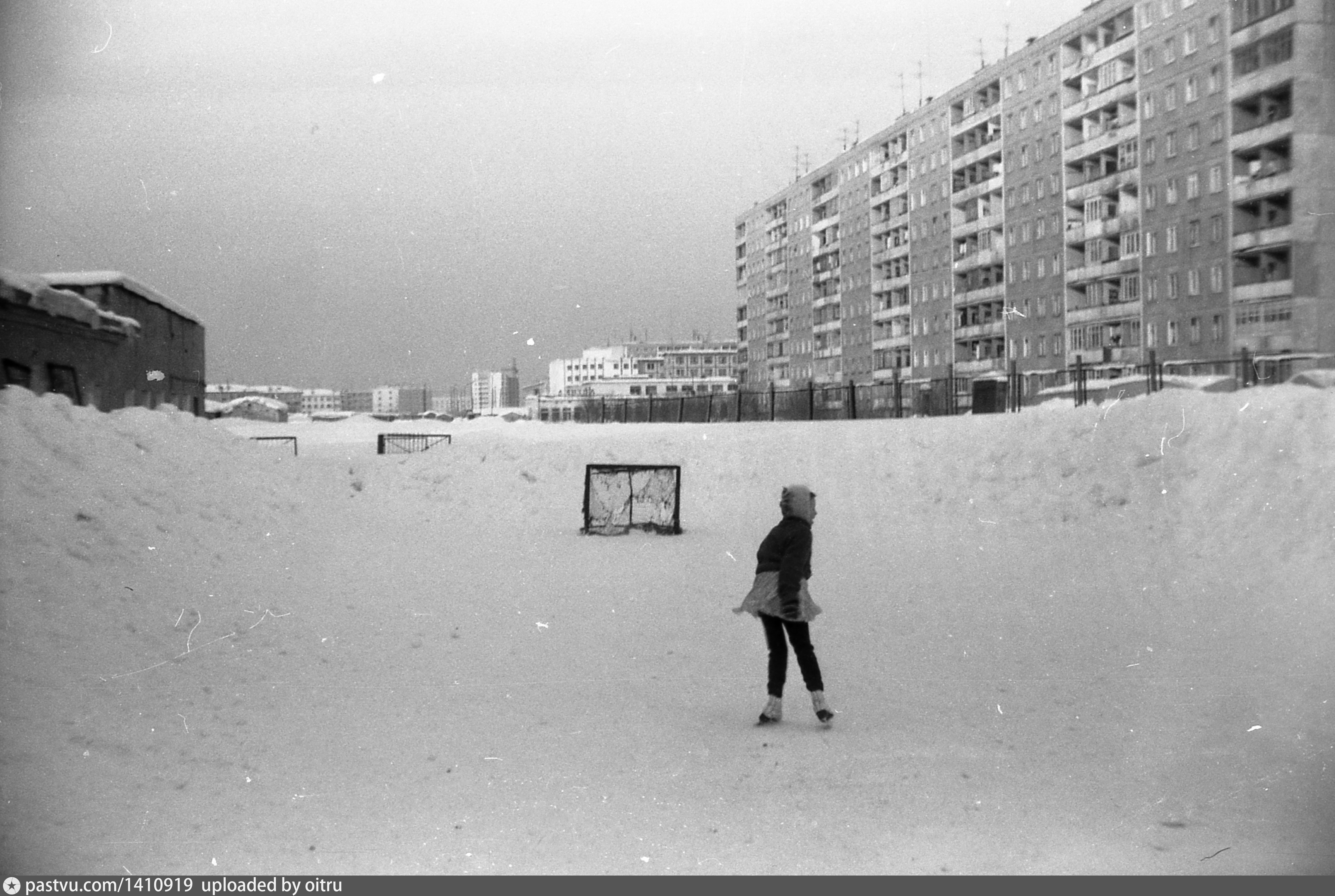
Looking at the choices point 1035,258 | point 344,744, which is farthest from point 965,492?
point 1035,258

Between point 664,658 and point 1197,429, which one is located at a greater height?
point 1197,429

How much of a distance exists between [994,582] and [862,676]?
407 cm

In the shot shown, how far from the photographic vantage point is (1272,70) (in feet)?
31.5

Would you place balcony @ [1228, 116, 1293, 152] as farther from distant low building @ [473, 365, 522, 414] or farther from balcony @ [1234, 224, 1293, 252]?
distant low building @ [473, 365, 522, 414]

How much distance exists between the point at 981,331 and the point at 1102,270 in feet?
31.3

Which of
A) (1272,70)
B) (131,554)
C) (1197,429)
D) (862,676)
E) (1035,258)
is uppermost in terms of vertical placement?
(1035,258)

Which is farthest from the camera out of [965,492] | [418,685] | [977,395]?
[977,395]

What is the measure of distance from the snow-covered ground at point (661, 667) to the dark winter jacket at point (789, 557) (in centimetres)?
78

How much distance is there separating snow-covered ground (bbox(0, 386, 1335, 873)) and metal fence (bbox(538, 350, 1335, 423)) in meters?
7.89

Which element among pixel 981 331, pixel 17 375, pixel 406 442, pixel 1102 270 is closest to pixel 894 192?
pixel 981 331

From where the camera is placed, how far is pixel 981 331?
44.0m

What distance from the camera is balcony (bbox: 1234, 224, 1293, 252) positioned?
1044cm

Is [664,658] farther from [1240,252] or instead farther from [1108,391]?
[1108,391]

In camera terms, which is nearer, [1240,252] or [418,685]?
[418,685]
